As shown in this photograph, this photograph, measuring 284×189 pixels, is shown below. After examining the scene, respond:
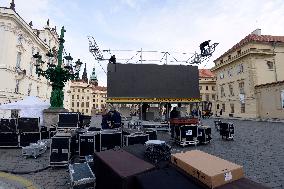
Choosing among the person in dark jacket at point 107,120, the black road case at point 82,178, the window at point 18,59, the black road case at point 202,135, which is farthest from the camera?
the window at point 18,59

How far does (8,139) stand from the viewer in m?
10.7

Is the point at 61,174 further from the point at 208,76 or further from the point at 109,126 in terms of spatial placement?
the point at 208,76

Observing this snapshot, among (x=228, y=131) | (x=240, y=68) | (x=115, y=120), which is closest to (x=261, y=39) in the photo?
(x=240, y=68)

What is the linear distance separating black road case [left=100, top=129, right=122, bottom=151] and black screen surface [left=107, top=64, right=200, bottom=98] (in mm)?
12214


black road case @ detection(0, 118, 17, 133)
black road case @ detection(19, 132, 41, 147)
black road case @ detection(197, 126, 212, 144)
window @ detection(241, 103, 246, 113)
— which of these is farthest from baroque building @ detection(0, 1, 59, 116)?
window @ detection(241, 103, 246, 113)

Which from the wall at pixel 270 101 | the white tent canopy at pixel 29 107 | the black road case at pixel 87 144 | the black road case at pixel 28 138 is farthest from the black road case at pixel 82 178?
the wall at pixel 270 101

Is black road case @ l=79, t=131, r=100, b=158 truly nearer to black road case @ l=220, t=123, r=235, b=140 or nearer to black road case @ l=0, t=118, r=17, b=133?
black road case @ l=0, t=118, r=17, b=133

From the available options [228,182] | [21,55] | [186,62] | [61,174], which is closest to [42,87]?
[21,55]

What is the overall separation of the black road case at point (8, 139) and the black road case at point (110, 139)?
524 centimetres

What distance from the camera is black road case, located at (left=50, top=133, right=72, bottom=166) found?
722 centimetres

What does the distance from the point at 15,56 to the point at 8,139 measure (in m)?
24.4

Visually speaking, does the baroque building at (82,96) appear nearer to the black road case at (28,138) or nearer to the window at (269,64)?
the window at (269,64)

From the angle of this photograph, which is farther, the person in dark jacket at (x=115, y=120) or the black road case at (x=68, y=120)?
the black road case at (x=68, y=120)

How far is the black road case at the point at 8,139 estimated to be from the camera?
1059 centimetres
